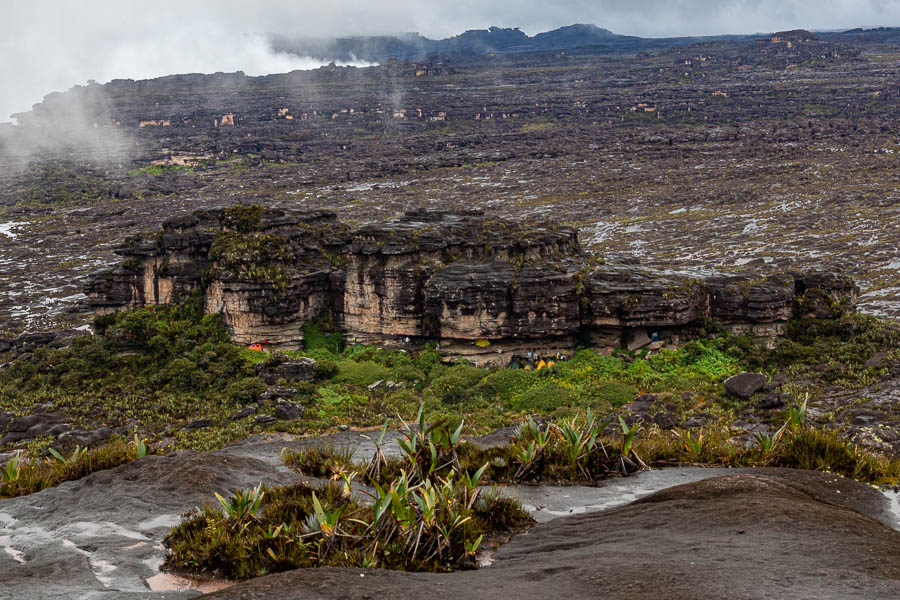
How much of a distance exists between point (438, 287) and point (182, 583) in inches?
858

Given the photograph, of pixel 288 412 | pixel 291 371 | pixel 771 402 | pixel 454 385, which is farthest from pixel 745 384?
pixel 291 371

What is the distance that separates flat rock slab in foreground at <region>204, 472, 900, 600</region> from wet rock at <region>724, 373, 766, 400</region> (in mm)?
15553

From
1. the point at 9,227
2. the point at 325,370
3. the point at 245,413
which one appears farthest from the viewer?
the point at 9,227

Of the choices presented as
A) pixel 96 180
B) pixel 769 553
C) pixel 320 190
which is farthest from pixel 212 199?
pixel 769 553

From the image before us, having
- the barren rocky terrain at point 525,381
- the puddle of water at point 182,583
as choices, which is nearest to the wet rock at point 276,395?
the barren rocky terrain at point 525,381

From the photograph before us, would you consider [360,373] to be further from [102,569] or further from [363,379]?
[102,569]

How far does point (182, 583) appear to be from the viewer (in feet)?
30.2

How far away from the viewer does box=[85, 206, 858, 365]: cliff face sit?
3002 centimetres

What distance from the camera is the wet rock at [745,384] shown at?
2575cm

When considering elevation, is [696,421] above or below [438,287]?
below

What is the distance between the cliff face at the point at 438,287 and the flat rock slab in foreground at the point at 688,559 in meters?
19.5

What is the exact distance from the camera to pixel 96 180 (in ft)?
350

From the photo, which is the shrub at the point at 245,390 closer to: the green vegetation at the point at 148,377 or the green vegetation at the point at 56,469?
the green vegetation at the point at 148,377

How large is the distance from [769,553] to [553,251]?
2625 cm
